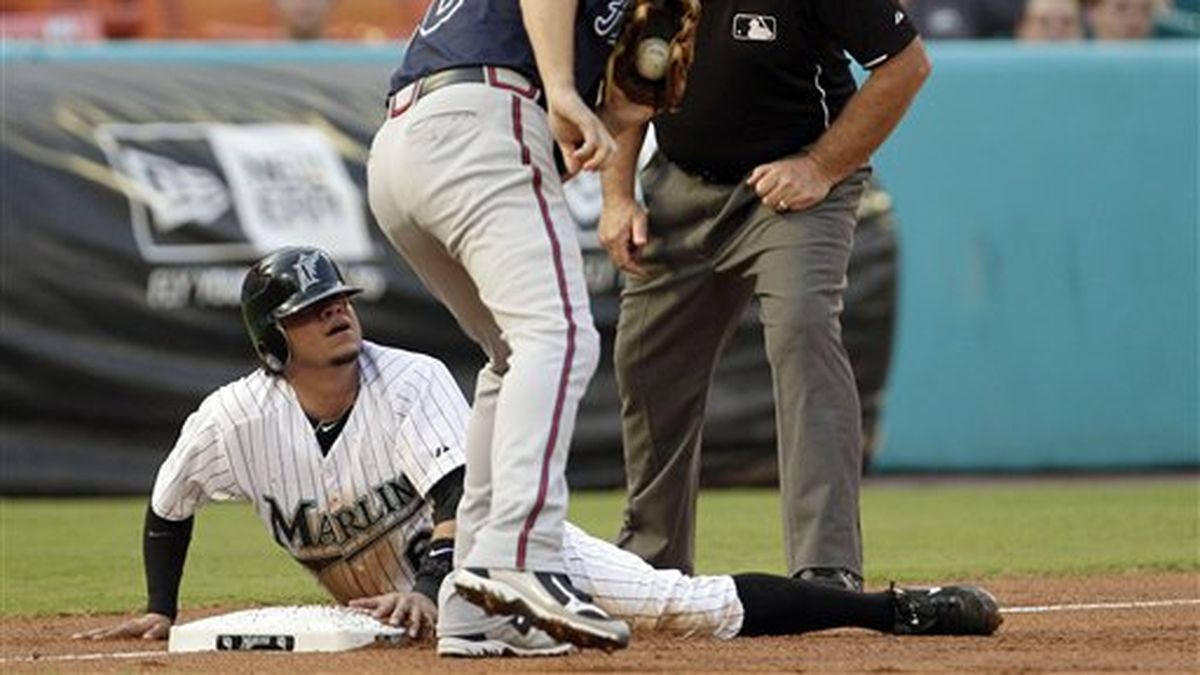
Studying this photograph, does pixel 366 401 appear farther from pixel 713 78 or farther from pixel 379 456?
pixel 713 78

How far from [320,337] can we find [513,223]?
40.9 inches

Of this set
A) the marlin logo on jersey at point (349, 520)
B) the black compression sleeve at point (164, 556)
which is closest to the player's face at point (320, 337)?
the marlin logo on jersey at point (349, 520)

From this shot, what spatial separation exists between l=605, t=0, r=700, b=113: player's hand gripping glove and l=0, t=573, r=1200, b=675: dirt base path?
4.09 ft

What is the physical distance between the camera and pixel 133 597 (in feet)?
27.3

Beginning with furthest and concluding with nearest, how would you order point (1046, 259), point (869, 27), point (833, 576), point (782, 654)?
1. point (1046, 259)
2. point (869, 27)
3. point (833, 576)
4. point (782, 654)

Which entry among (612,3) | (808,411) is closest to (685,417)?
(808,411)

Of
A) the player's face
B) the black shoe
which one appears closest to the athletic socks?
the black shoe

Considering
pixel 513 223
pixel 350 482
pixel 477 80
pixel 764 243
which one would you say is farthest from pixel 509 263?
pixel 764 243

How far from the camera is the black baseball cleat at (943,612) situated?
6426mm

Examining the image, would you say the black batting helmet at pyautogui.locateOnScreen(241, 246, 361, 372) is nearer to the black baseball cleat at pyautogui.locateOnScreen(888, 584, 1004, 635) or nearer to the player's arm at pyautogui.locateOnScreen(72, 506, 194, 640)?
the player's arm at pyautogui.locateOnScreen(72, 506, 194, 640)

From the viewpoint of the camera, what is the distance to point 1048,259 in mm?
13469

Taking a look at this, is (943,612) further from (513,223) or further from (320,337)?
(320,337)

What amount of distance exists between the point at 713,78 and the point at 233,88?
5.72 m

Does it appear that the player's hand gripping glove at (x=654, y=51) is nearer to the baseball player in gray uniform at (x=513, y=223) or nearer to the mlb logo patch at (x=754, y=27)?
the baseball player in gray uniform at (x=513, y=223)
